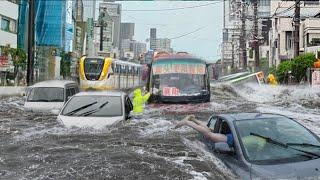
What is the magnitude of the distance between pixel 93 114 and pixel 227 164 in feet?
21.4

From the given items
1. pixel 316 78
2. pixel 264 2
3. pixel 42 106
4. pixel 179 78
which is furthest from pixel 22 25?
pixel 264 2

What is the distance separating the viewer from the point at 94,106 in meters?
14.2

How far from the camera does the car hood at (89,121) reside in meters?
13.3

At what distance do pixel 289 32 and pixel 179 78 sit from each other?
50703 mm

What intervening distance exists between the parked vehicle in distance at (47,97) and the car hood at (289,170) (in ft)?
46.5

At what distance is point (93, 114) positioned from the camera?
13828 millimetres

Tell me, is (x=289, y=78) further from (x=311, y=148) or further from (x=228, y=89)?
(x=311, y=148)

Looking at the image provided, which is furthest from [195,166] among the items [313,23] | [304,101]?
[313,23]

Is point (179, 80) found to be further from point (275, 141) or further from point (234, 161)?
point (234, 161)

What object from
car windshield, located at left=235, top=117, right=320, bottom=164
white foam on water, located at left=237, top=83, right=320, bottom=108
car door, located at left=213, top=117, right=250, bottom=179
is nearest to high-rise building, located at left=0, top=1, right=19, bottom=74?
white foam on water, located at left=237, top=83, right=320, bottom=108

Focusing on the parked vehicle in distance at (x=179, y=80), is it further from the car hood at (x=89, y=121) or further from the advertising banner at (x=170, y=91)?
the car hood at (x=89, y=121)

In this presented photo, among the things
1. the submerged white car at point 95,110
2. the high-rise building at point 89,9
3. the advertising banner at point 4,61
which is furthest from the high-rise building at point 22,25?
the high-rise building at point 89,9

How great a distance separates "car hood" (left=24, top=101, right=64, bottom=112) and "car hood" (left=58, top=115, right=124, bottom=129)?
22.4 feet

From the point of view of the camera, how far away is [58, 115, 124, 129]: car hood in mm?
13289
